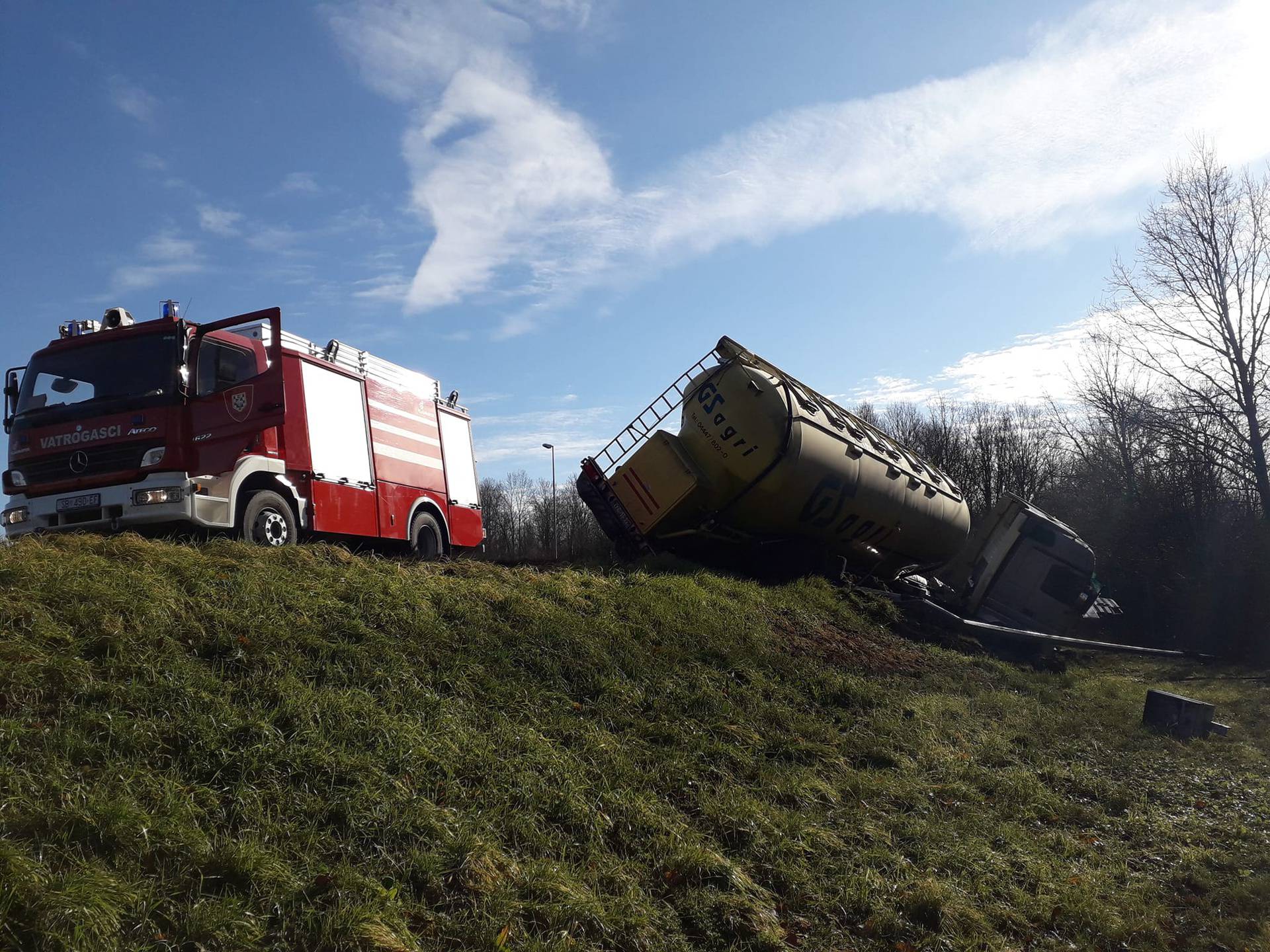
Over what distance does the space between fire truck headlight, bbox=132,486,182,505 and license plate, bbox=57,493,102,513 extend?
477mm

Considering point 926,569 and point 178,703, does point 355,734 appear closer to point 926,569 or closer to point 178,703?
point 178,703

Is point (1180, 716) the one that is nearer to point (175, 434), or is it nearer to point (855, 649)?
point (855, 649)

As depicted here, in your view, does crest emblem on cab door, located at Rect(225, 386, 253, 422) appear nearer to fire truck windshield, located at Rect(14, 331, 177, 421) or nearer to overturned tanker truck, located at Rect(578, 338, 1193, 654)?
fire truck windshield, located at Rect(14, 331, 177, 421)

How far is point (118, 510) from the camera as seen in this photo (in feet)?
27.9

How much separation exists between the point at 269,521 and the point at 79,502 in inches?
Answer: 71.0

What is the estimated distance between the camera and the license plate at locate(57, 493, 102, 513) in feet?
28.1

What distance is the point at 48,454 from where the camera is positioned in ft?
29.2

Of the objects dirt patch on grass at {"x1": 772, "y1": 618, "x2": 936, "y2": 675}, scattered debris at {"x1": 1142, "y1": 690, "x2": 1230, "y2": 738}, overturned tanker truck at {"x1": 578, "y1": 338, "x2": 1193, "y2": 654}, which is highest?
overturned tanker truck at {"x1": 578, "y1": 338, "x2": 1193, "y2": 654}

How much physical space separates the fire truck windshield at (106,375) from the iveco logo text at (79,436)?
20 cm

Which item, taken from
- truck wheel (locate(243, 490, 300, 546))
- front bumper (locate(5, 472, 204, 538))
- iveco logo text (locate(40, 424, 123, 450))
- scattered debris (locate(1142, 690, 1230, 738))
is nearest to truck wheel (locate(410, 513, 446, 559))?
truck wheel (locate(243, 490, 300, 546))

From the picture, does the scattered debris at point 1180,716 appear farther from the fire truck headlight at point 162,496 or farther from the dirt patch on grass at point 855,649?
the fire truck headlight at point 162,496

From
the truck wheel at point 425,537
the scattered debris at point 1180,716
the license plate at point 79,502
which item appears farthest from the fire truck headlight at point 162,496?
the scattered debris at point 1180,716

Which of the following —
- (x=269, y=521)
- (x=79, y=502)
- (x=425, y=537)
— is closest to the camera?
(x=79, y=502)

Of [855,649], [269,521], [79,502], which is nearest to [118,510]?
[79,502]
